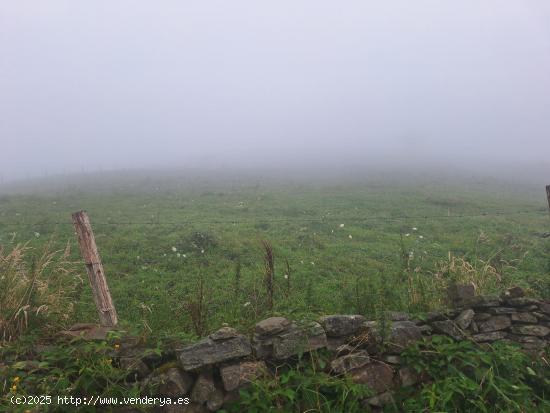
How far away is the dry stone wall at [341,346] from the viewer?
460 centimetres

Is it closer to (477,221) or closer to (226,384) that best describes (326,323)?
(226,384)

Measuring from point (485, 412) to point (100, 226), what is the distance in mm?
15650

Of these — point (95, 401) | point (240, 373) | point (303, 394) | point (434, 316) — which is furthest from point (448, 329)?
point (95, 401)

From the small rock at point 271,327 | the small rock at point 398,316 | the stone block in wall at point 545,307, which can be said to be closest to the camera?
the small rock at point 271,327

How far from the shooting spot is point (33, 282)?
572cm

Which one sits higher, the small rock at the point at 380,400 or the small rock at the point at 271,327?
the small rock at the point at 271,327

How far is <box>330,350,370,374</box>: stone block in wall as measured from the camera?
16.0 ft

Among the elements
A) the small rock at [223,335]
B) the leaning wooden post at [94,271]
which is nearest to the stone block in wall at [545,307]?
the small rock at [223,335]

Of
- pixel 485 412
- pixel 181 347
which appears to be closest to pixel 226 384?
pixel 181 347

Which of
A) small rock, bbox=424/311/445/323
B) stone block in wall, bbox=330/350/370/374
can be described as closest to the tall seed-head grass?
stone block in wall, bbox=330/350/370/374

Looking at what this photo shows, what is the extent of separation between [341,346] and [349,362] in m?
0.23

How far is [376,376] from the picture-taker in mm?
4957

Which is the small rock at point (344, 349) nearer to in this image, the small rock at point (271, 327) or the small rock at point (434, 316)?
the small rock at point (271, 327)

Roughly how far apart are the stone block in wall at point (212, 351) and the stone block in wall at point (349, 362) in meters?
1.13
